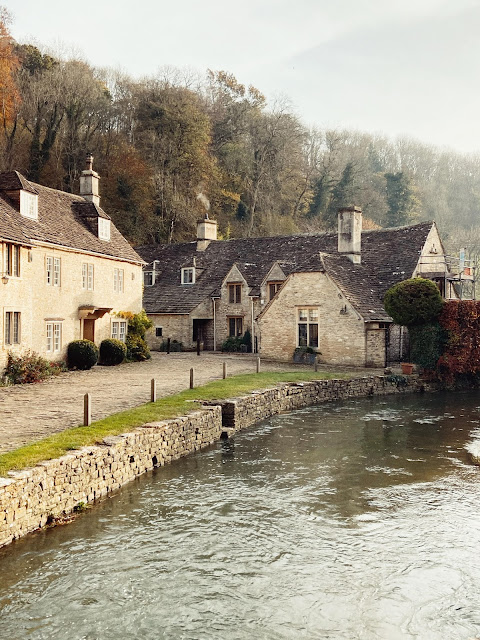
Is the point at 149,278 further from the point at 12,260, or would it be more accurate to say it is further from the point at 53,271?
the point at 12,260

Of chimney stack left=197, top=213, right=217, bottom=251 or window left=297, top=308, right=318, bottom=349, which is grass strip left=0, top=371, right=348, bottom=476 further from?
chimney stack left=197, top=213, right=217, bottom=251

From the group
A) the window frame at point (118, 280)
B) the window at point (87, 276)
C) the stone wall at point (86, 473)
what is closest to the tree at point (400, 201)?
the window frame at point (118, 280)

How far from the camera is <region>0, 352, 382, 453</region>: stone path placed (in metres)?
14.7

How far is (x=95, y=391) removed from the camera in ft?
68.7

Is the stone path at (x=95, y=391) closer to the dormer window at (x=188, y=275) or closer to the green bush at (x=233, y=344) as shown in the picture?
the green bush at (x=233, y=344)

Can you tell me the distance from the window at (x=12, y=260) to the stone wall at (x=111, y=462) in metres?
10.6

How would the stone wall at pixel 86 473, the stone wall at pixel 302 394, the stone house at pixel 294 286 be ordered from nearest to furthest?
the stone wall at pixel 86 473, the stone wall at pixel 302 394, the stone house at pixel 294 286

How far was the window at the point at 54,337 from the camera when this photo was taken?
27.2m

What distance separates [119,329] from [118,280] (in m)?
2.73

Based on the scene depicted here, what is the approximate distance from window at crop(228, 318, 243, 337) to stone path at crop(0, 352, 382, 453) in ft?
17.4

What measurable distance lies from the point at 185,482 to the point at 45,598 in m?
5.43

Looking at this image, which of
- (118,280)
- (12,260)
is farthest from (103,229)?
(12,260)

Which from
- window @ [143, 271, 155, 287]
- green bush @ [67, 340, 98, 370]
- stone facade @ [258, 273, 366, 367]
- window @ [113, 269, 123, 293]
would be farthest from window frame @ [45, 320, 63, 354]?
window @ [143, 271, 155, 287]

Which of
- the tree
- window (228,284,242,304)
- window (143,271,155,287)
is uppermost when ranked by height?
the tree
